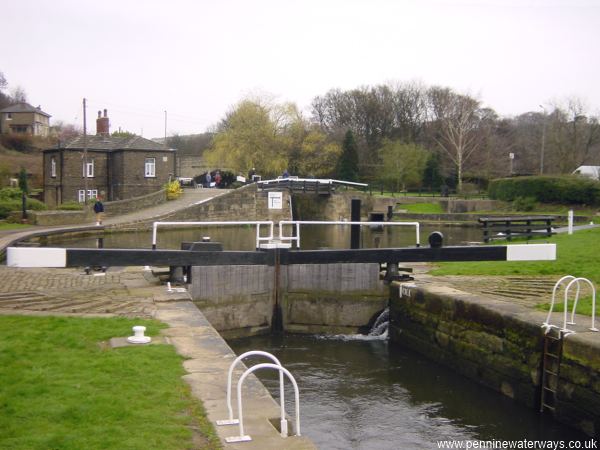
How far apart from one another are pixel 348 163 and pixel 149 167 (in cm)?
2104

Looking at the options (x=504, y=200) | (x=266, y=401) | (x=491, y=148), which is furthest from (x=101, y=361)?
(x=491, y=148)

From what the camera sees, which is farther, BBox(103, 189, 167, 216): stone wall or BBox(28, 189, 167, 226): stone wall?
BBox(103, 189, 167, 216): stone wall

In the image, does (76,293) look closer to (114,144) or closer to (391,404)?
(391,404)

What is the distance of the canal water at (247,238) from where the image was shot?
922 inches

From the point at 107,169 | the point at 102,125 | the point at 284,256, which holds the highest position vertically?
the point at 102,125

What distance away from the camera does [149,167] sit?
38.3 meters

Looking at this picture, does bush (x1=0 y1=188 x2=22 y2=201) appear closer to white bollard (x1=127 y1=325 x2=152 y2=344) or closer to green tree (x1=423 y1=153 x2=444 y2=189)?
white bollard (x1=127 y1=325 x2=152 y2=344)

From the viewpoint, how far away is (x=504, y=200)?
4025 cm

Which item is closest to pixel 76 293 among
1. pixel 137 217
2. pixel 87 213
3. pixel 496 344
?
pixel 496 344

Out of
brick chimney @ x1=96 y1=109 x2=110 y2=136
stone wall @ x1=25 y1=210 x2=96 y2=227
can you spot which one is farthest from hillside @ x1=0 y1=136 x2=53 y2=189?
stone wall @ x1=25 y1=210 x2=96 y2=227

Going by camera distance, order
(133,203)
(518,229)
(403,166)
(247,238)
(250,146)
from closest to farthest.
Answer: (518,229), (247,238), (133,203), (250,146), (403,166)

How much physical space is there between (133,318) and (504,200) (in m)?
35.3

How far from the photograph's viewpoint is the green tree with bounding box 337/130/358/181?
54.1 metres

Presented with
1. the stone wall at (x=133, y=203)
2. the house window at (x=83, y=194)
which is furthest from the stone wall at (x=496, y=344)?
the house window at (x=83, y=194)
